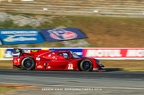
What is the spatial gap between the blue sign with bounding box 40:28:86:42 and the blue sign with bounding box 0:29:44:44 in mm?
786

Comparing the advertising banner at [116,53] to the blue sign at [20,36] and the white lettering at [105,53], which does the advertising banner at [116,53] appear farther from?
the blue sign at [20,36]

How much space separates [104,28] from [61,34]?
4.93 m

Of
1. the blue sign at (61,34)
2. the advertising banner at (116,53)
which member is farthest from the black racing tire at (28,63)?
the blue sign at (61,34)

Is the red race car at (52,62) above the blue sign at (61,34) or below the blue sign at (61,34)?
below

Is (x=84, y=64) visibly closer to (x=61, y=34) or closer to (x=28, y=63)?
(x=28, y=63)

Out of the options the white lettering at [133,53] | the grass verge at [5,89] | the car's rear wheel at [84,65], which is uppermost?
the white lettering at [133,53]

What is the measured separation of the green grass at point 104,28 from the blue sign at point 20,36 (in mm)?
531

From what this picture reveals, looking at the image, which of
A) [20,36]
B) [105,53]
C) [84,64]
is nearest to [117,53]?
[105,53]

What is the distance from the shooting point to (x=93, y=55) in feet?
94.6

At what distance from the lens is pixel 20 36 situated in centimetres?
3369

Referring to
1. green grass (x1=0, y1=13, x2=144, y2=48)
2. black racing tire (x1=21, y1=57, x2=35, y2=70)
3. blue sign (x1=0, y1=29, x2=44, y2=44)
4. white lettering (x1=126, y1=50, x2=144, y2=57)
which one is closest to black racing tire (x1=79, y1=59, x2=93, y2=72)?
black racing tire (x1=21, y1=57, x2=35, y2=70)

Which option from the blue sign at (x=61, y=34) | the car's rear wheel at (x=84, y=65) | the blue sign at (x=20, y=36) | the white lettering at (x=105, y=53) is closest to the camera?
the car's rear wheel at (x=84, y=65)

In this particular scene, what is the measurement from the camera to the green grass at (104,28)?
35.4 meters

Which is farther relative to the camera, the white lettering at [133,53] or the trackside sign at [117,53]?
the white lettering at [133,53]
